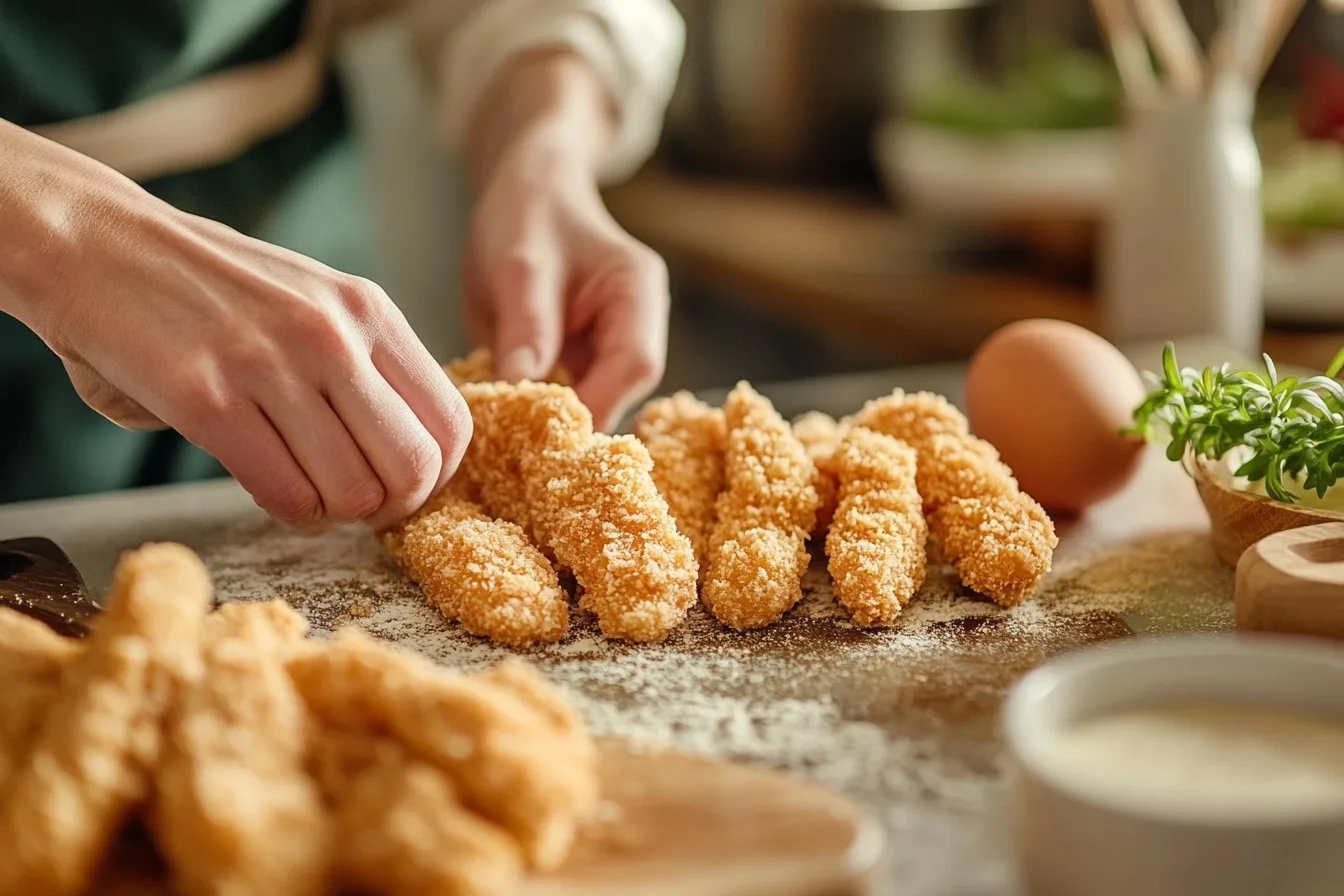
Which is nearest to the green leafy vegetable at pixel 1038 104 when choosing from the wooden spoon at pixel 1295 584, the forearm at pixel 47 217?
the wooden spoon at pixel 1295 584

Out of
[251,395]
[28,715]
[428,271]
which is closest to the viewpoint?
[28,715]

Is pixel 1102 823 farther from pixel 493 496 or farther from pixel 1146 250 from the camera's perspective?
pixel 1146 250

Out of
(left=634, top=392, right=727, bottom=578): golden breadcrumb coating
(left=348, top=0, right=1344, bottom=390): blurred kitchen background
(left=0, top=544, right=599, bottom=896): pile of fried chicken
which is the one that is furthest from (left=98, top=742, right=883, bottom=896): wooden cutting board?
(left=348, top=0, right=1344, bottom=390): blurred kitchen background

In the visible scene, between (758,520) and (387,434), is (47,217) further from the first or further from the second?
(758,520)

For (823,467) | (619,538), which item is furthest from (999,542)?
(619,538)

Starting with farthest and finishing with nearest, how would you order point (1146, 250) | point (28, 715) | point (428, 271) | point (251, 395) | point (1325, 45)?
point (1325, 45), point (428, 271), point (1146, 250), point (251, 395), point (28, 715)

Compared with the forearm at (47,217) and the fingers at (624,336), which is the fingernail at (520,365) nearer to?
the fingers at (624,336)

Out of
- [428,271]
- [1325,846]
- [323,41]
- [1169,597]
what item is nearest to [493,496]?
[1169,597]
